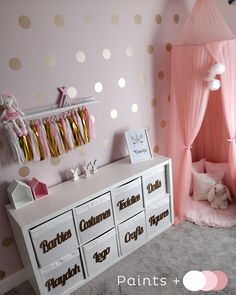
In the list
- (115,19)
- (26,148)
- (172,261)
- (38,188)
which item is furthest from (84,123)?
(172,261)

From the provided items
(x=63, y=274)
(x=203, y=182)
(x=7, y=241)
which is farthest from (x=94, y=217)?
(x=203, y=182)

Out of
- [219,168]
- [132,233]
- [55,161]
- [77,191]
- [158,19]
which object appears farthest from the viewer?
[219,168]

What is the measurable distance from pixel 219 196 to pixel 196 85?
111cm

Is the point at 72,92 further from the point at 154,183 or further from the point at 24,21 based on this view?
the point at 154,183

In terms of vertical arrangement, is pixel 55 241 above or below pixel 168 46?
below

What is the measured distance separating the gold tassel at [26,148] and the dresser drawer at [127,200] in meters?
0.63

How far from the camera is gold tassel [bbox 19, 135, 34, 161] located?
1.82m

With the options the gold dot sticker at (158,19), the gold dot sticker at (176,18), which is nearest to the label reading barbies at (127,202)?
the gold dot sticker at (158,19)

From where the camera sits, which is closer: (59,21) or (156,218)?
(59,21)

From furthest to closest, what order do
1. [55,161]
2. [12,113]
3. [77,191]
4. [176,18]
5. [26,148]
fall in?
1. [176,18]
2. [55,161]
3. [77,191]
4. [26,148]
5. [12,113]

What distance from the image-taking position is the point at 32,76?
6.00 ft

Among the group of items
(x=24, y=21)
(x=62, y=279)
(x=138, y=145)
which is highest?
(x=24, y=21)

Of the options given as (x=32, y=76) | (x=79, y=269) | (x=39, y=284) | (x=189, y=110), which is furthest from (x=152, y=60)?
(x=39, y=284)

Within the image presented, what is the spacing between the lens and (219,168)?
278 centimetres
